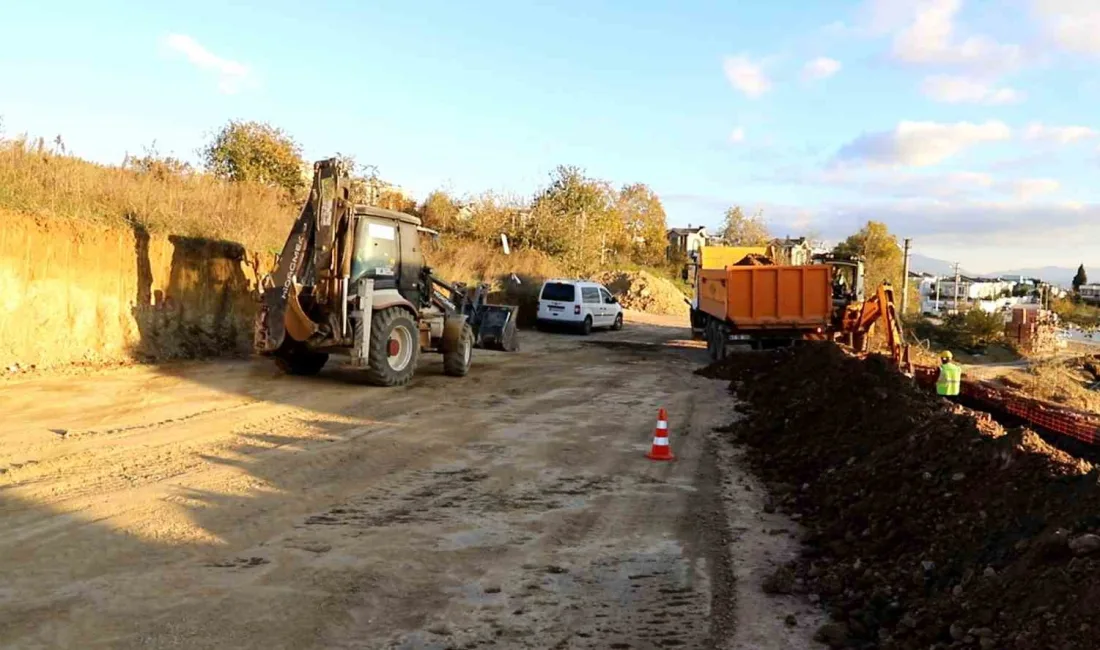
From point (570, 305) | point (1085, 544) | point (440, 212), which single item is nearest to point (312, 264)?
point (1085, 544)

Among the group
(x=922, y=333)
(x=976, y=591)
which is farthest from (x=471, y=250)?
(x=976, y=591)

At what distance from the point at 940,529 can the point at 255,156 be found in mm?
30242

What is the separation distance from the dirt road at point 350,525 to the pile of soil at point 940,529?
642mm

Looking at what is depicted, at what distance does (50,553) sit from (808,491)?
601cm

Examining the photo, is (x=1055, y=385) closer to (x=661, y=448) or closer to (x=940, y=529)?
(x=661, y=448)

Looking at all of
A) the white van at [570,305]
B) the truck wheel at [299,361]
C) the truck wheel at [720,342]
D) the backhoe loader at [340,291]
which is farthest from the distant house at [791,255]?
the truck wheel at [299,361]

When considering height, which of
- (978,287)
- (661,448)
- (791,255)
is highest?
(978,287)

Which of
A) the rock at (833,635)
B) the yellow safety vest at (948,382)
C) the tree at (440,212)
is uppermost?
the tree at (440,212)

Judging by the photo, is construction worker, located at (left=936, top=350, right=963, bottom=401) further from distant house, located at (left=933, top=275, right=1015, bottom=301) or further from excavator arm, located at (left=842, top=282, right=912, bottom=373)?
distant house, located at (left=933, top=275, right=1015, bottom=301)

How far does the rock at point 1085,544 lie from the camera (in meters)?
Result: 3.80

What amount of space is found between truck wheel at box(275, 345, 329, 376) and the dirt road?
1.81 meters

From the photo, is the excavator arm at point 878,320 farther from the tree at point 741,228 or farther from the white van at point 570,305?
the tree at point 741,228

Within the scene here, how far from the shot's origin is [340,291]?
12.0 m

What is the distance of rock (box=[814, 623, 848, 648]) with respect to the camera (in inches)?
165
